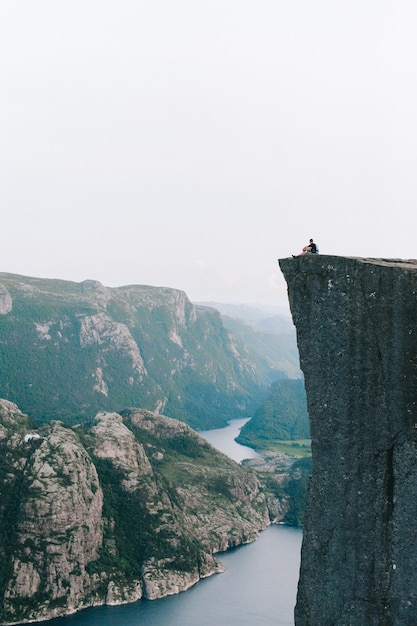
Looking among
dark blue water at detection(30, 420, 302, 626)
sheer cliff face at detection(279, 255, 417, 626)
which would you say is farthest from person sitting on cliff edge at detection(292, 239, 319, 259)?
dark blue water at detection(30, 420, 302, 626)

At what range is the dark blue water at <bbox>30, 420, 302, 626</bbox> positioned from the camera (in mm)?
129875

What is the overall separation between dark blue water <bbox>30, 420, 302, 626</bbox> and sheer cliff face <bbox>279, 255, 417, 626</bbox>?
369ft

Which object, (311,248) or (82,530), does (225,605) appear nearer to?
(82,530)

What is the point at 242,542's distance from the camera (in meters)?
196

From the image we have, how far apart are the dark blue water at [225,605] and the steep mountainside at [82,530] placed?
14.2ft

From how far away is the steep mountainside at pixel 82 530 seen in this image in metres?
141

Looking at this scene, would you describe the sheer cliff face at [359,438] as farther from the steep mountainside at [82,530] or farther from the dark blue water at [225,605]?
the steep mountainside at [82,530]

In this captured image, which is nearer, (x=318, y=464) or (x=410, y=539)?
(x=410, y=539)

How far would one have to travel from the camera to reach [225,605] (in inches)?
5458

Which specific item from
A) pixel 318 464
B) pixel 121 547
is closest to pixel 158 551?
pixel 121 547

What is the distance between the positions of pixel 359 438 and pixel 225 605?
128 meters

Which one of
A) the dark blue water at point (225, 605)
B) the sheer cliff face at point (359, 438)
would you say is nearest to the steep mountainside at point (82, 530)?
the dark blue water at point (225, 605)

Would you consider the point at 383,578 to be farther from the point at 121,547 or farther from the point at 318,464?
the point at 121,547

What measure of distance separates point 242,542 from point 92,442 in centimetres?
5593
